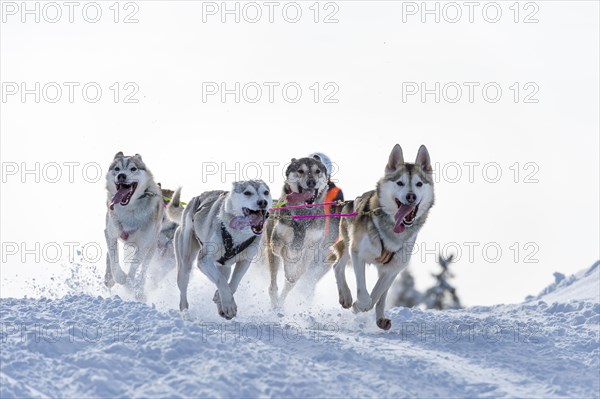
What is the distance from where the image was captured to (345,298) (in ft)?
26.3

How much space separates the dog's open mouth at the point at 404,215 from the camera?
748cm

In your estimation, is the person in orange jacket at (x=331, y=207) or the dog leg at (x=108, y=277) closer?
the person in orange jacket at (x=331, y=207)

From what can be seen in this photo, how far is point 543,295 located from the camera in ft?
37.9

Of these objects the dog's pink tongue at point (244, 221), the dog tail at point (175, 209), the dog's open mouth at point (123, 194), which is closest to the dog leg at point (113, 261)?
the dog's open mouth at point (123, 194)

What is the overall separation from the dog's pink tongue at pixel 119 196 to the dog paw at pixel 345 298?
8.72ft

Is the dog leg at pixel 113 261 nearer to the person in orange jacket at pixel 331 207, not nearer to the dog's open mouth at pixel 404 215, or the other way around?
the person in orange jacket at pixel 331 207

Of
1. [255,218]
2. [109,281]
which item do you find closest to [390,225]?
[255,218]

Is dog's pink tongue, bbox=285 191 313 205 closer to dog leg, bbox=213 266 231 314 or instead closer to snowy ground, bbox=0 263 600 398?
snowy ground, bbox=0 263 600 398

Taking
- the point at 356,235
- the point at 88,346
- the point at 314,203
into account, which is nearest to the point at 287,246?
the point at 314,203

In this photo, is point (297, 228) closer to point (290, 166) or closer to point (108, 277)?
point (290, 166)

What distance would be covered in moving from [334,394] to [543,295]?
6.70m

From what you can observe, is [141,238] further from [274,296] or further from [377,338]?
[377,338]

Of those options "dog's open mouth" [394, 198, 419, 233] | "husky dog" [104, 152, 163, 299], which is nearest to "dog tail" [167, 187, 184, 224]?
"husky dog" [104, 152, 163, 299]

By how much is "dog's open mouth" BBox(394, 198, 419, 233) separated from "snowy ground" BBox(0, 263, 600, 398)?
864mm
